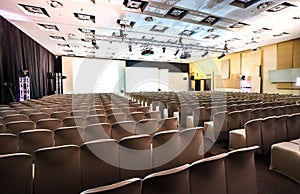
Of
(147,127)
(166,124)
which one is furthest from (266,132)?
(147,127)

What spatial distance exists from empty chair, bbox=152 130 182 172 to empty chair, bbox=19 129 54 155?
157cm

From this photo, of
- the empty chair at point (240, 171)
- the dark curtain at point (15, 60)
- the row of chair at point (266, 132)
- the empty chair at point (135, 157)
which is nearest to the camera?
the empty chair at point (240, 171)

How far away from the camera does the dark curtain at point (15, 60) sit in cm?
859

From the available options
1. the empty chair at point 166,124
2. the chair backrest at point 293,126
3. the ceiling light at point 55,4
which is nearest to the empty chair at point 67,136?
the empty chair at point 166,124

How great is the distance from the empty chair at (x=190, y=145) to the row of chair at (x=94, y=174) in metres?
0.87

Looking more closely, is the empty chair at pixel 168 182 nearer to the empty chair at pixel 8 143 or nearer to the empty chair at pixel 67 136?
the empty chair at pixel 67 136

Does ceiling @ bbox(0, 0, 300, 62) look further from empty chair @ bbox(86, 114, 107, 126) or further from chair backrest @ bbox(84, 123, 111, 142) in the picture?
chair backrest @ bbox(84, 123, 111, 142)

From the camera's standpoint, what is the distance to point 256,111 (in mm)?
4703

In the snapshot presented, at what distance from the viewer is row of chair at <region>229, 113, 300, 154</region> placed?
10.8 ft

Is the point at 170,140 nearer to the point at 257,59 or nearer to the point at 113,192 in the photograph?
the point at 113,192

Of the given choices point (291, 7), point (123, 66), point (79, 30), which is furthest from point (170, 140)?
point (123, 66)

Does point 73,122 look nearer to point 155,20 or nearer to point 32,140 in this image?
point 32,140

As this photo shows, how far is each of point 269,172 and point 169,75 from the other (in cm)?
2194

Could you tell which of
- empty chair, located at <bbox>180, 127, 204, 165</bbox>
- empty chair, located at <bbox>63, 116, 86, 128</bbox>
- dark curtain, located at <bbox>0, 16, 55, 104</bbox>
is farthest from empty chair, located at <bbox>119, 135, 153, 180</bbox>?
dark curtain, located at <bbox>0, 16, 55, 104</bbox>
